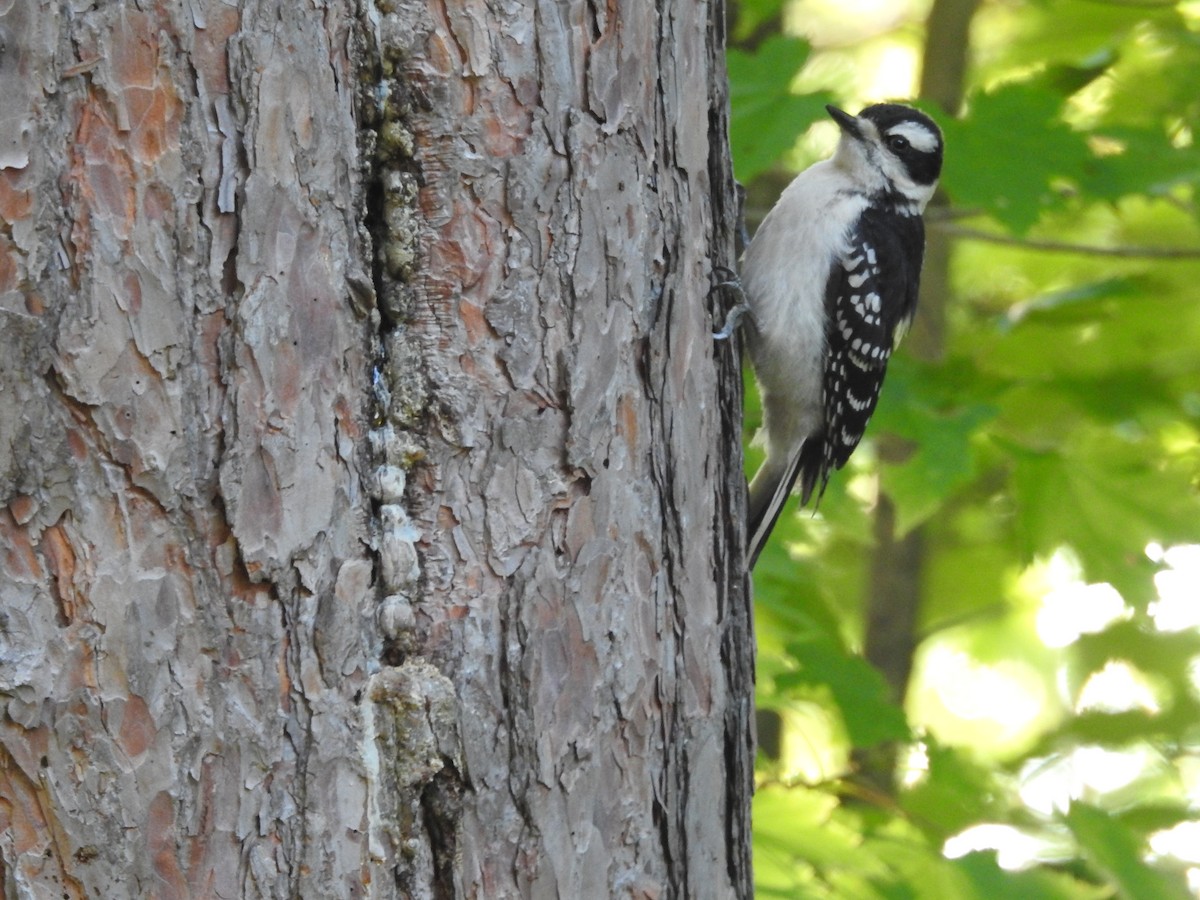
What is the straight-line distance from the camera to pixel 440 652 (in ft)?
5.68

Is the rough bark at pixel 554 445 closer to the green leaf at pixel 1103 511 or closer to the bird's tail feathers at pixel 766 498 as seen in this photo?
the bird's tail feathers at pixel 766 498

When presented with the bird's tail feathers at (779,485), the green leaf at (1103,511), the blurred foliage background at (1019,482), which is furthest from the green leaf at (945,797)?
the bird's tail feathers at (779,485)

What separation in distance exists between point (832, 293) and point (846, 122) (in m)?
0.59

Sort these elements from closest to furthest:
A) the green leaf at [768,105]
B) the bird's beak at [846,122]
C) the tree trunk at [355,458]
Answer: the tree trunk at [355,458], the green leaf at [768,105], the bird's beak at [846,122]

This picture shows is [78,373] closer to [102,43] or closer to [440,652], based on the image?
[102,43]

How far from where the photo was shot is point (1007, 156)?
3570mm

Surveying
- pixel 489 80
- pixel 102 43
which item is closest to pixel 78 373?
pixel 102 43

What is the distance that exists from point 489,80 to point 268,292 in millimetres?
458

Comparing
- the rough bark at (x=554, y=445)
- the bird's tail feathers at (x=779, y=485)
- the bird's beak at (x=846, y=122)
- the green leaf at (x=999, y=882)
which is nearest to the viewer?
the rough bark at (x=554, y=445)

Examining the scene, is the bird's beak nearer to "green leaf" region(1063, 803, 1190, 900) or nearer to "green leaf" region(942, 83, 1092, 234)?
"green leaf" region(942, 83, 1092, 234)

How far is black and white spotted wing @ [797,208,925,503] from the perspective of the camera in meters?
3.91

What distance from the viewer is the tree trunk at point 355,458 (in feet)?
5.08

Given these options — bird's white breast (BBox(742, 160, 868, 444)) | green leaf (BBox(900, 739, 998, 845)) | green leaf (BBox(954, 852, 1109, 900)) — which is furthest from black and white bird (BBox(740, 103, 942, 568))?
green leaf (BBox(954, 852, 1109, 900))

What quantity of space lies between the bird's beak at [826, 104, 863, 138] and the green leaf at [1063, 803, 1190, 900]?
2.18 meters
